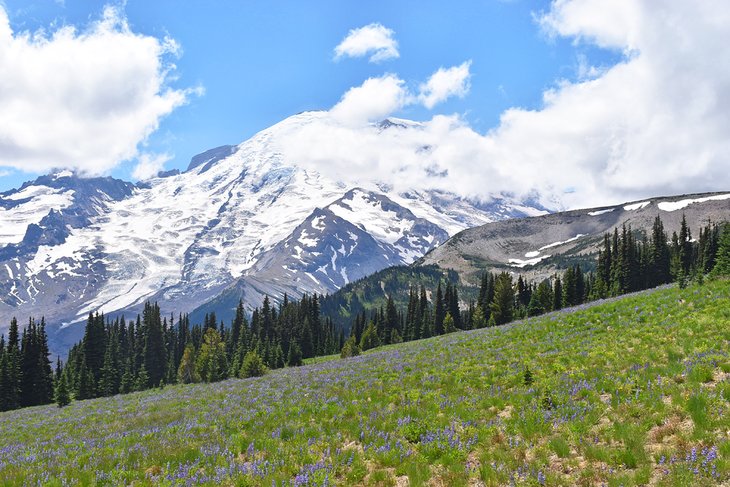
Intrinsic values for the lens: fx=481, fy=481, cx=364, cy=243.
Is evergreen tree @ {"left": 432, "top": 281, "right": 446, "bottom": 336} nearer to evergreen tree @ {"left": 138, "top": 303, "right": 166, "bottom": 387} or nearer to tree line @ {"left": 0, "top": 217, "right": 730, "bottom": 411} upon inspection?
tree line @ {"left": 0, "top": 217, "right": 730, "bottom": 411}

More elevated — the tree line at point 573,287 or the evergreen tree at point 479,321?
the tree line at point 573,287

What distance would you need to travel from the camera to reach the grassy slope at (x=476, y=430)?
10078mm

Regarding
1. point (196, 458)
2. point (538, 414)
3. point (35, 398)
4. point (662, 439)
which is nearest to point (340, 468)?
point (196, 458)

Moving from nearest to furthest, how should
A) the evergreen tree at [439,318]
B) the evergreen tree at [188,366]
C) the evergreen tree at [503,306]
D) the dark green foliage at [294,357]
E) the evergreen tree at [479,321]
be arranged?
the dark green foliage at [294,357]
the evergreen tree at [503,306]
the evergreen tree at [188,366]
the evergreen tree at [479,321]
the evergreen tree at [439,318]

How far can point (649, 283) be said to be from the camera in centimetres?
10756

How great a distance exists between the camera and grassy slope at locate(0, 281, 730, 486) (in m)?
10.1

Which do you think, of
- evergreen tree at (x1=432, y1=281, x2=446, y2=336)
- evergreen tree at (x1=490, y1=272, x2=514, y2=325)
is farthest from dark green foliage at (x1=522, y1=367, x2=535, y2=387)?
evergreen tree at (x1=432, y1=281, x2=446, y2=336)

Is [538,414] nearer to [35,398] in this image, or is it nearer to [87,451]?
[87,451]

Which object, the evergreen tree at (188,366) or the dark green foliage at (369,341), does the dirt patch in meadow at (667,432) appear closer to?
the dark green foliage at (369,341)

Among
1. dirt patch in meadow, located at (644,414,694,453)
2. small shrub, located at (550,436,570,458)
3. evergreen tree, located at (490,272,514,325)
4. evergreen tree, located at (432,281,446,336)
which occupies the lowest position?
evergreen tree, located at (432,281,446,336)

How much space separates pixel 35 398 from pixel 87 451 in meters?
77.7

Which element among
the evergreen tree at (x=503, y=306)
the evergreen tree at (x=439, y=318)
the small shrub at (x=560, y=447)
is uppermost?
the small shrub at (x=560, y=447)

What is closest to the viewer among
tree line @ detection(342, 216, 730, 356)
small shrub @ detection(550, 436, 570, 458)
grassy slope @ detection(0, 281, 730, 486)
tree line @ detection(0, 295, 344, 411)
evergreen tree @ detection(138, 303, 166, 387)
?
grassy slope @ detection(0, 281, 730, 486)

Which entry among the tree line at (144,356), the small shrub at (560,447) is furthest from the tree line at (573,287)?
the small shrub at (560,447)
